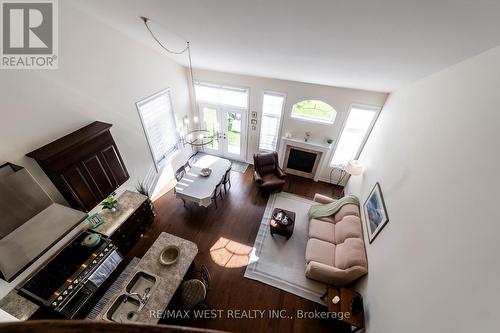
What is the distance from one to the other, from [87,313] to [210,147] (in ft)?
17.1

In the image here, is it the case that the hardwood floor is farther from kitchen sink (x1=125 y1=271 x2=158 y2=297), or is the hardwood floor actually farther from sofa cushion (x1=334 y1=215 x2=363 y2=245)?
sofa cushion (x1=334 y1=215 x2=363 y2=245)

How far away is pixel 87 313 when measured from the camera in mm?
3314

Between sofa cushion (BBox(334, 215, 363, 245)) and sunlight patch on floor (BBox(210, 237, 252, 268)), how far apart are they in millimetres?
1889

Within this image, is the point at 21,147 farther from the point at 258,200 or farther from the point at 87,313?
the point at 258,200

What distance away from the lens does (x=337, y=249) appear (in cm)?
396

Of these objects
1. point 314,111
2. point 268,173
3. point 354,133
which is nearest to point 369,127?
point 354,133

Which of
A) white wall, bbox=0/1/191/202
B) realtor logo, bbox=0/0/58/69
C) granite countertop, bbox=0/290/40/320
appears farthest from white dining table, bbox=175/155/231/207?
realtor logo, bbox=0/0/58/69

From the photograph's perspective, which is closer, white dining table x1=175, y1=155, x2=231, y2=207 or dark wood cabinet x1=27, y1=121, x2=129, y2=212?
dark wood cabinet x1=27, y1=121, x2=129, y2=212

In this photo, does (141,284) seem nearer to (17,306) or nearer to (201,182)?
(17,306)

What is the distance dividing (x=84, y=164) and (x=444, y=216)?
472 cm

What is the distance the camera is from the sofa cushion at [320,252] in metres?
3.86

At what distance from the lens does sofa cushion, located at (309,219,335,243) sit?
427cm

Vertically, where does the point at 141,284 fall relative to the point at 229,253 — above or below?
above

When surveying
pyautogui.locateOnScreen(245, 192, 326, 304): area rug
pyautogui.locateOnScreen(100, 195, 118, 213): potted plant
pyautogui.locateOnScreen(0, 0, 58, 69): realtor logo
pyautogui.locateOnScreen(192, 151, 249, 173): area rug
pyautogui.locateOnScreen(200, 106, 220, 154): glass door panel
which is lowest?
pyautogui.locateOnScreen(245, 192, 326, 304): area rug
